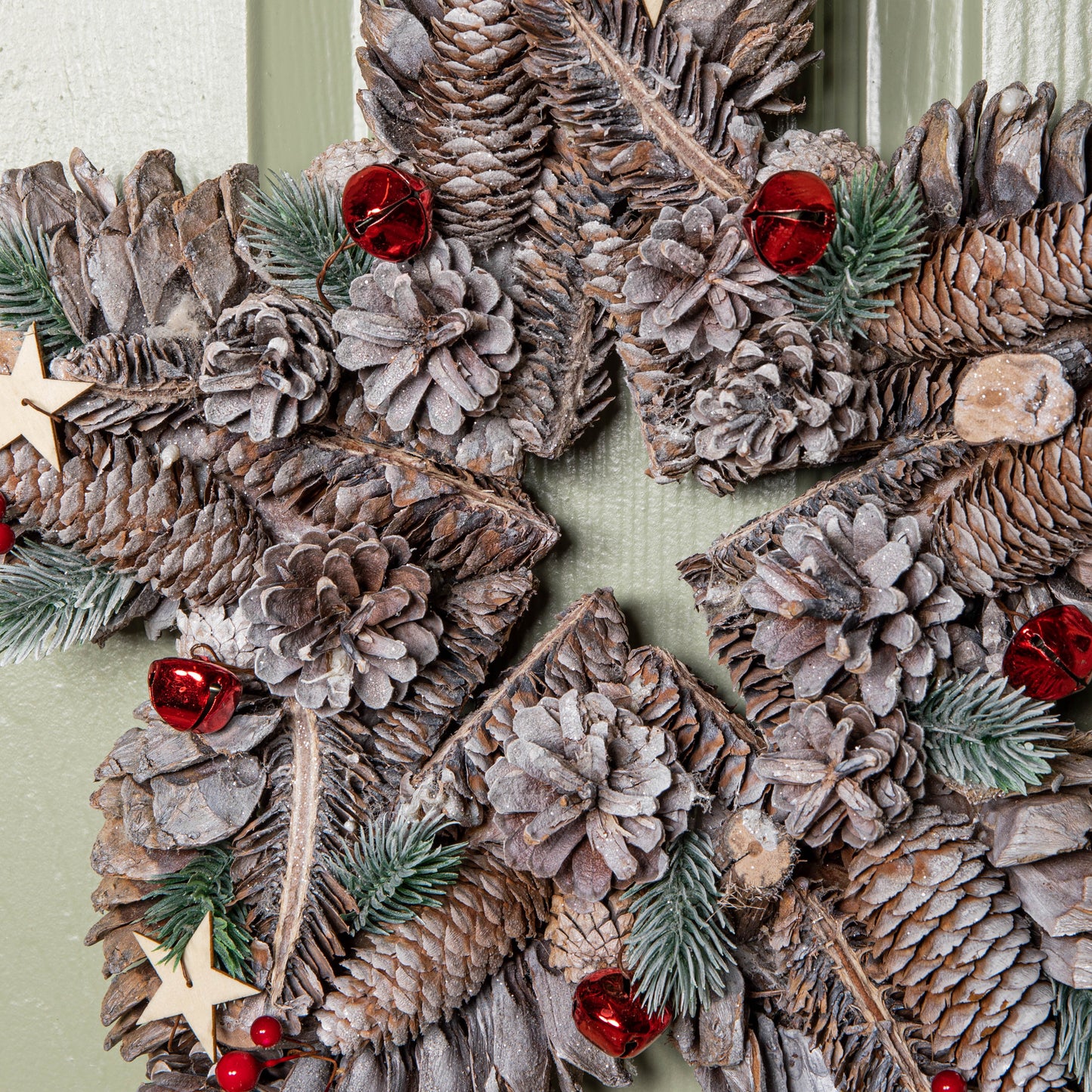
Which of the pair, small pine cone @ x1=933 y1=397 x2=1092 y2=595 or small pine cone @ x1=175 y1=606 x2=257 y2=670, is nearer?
small pine cone @ x1=933 y1=397 x2=1092 y2=595

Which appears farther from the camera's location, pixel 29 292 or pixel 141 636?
pixel 141 636

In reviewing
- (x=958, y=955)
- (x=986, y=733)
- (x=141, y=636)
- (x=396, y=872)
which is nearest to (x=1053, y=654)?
(x=986, y=733)

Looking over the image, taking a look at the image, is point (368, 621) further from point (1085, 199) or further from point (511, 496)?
point (1085, 199)

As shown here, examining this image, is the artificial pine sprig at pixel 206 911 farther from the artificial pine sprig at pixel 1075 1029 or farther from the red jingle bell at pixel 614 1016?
the artificial pine sprig at pixel 1075 1029

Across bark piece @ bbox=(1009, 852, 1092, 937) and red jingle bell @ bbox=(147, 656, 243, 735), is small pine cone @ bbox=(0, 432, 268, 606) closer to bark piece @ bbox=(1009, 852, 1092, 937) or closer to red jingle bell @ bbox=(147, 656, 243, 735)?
red jingle bell @ bbox=(147, 656, 243, 735)

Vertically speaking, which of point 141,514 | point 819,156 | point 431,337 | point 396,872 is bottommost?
point 396,872

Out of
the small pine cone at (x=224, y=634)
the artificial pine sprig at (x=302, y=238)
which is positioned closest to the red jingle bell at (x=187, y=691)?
the small pine cone at (x=224, y=634)

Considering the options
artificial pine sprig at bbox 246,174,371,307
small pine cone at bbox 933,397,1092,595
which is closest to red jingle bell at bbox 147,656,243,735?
artificial pine sprig at bbox 246,174,371,307

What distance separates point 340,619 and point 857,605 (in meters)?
0.32

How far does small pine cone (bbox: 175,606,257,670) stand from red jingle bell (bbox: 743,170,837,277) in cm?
41

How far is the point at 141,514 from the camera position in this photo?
62 centimetres

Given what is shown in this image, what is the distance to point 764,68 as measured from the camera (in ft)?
2.00

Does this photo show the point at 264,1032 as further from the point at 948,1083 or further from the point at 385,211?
the point at 385,211

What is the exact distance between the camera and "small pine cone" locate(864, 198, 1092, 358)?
54 cm
